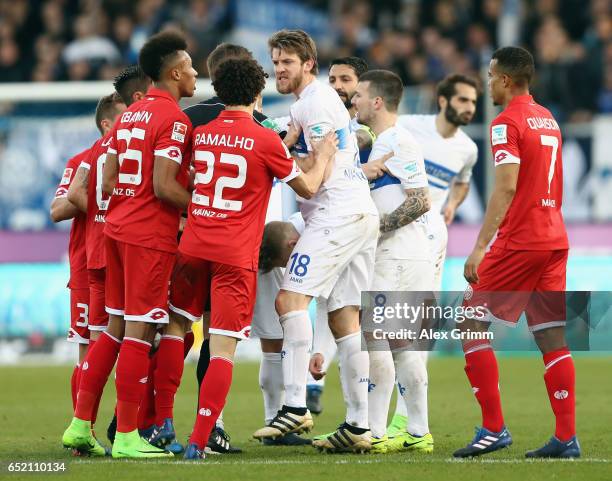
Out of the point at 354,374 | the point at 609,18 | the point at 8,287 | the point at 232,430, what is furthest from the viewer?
the point at 609,18

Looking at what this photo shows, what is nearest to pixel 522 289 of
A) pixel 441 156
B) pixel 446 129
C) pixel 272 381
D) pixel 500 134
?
pixel 500 134

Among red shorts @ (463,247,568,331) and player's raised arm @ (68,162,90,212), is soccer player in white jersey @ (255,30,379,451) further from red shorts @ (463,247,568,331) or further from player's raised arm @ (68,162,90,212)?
player's raised arm @ (68,162,90,212)

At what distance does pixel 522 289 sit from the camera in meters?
7.80

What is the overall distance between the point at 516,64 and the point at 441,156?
3.29m

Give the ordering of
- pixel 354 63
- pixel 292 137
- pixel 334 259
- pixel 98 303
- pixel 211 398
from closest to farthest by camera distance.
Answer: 1. pixel 211 398
2. pixel 334 259
3. pixel 292 137
4. pixel 98 303
5. pixel 354 63

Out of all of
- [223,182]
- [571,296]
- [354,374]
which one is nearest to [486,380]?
[354,374]

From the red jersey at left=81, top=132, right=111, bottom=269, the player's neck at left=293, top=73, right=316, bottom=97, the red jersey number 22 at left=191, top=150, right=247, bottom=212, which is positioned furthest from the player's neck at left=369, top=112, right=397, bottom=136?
the red jersey at left=81, top=132, right=111, bottom=269

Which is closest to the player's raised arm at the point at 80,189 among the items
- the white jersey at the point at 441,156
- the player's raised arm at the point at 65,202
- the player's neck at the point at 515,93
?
the player's raised arm at the point at 65,202

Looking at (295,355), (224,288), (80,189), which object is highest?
(80,189)

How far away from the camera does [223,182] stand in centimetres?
756

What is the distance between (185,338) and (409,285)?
162 centimetres

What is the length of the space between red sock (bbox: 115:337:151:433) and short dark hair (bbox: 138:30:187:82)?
1.73 metres

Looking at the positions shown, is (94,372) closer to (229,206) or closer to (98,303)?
(98,303)

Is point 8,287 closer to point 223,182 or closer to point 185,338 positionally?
point 185,338
